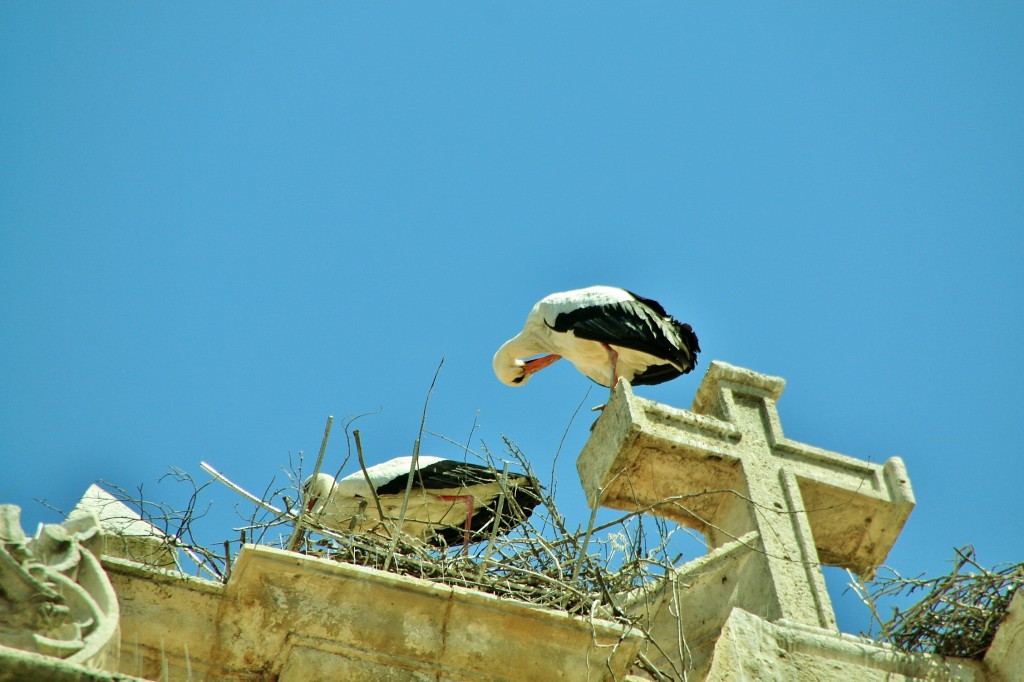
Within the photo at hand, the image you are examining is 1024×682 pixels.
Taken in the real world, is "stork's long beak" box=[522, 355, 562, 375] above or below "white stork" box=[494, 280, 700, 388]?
above

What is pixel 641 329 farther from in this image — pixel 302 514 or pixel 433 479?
pixel 302 514

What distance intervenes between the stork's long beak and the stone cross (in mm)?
4881

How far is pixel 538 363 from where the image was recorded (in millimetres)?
11852

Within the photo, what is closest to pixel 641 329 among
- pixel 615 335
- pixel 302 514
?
pixel 615 335

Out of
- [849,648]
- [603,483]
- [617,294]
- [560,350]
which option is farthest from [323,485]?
[849,648]

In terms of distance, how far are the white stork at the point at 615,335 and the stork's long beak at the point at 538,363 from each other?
0.79 m

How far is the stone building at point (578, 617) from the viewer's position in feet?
12.5

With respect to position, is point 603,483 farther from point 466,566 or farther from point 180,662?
point 180,662

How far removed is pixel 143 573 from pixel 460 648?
1113mm

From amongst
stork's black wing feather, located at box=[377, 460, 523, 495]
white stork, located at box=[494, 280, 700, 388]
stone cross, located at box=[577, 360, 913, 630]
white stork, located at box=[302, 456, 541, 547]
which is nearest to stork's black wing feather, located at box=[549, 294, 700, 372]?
white stork, located at box=[494, 280, 700, 388]

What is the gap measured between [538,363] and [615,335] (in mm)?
2211

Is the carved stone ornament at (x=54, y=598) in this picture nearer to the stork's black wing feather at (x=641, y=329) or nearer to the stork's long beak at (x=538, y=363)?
the stork's black wing feather at (x=641, y=329)

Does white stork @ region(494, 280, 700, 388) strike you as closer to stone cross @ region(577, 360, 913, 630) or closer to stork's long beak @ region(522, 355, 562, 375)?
stork's long beak @ region(522, 355, 562, 375)

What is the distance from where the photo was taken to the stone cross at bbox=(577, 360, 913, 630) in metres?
6.38
